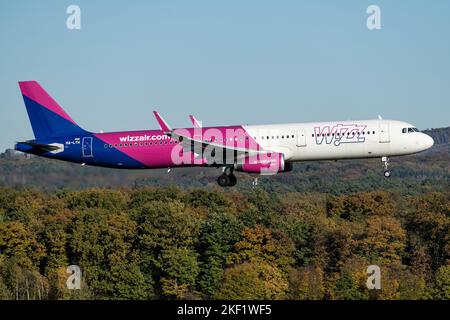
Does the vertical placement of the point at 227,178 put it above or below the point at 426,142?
below

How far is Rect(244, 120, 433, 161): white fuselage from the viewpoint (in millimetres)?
75500

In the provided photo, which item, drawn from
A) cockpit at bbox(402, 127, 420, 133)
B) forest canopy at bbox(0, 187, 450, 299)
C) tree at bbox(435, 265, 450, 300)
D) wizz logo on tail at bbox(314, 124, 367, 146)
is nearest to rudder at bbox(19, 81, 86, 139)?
wizz logo on tail at bbox(314, 124, 367, 146)

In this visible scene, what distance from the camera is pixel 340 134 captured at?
248 feet

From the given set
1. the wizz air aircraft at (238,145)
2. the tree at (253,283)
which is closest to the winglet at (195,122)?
the wizz air aircraft at (238,145)

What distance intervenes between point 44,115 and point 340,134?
25.5 m

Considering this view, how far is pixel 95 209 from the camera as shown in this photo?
144250mm

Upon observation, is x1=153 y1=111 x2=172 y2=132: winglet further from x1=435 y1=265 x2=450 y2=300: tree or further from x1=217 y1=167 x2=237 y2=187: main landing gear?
x1=435 y1=265 x2=450 y2=300: tree


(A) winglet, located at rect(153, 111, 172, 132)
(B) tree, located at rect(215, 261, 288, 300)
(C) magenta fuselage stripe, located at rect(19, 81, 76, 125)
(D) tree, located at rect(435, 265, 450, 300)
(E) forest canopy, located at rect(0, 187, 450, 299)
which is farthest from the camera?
(E) forest canopy, located at rect(0, 187, 450, 299)

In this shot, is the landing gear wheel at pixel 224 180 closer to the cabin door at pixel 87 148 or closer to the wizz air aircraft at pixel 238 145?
the wizz air aircraft at pixel 238 145

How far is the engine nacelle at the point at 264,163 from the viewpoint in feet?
Result: 249

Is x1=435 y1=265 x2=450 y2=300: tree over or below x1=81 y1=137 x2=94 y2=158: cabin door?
below

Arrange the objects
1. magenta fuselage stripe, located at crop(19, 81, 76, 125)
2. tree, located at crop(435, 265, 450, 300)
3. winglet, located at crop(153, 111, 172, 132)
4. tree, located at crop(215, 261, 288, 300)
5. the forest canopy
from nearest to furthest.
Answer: winglet, located at crop(153, 111, 172, 132), magenta fuselage stripe, located at crop(19, 81, 76, 125), tree, located at crop(215, 261, 288, 300), tree, located at crop(435, 265, 450, 300), the forest canopy

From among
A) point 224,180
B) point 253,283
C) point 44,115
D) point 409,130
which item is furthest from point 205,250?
point 409,130

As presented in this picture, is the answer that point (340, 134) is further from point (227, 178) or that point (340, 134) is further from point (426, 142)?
point (227, 178)
